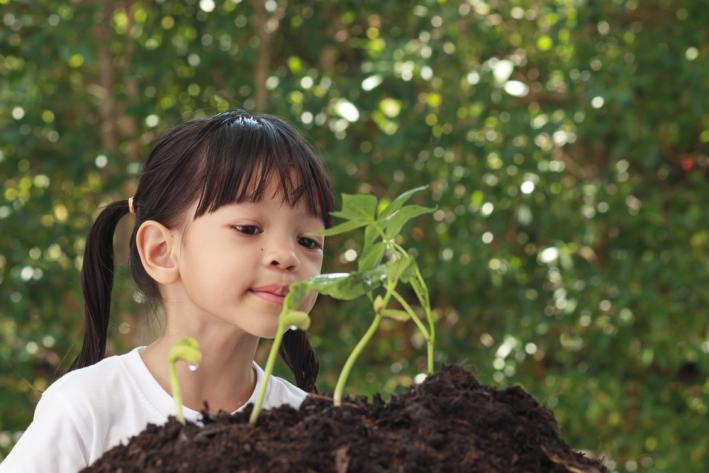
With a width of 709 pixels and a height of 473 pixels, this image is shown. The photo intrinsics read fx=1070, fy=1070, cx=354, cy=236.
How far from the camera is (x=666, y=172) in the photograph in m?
3.64

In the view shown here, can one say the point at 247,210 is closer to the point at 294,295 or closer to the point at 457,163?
the point at 294,295

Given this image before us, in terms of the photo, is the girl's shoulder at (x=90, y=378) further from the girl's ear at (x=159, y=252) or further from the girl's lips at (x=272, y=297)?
the girl's lips at (x=272, y=297)

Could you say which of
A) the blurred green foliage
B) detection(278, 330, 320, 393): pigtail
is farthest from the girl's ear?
the blurred green foliage

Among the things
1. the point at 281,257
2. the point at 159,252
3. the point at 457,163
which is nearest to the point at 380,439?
the point at 281,257

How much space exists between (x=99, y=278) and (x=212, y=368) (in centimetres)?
28

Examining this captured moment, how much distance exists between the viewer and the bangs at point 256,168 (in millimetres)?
1236

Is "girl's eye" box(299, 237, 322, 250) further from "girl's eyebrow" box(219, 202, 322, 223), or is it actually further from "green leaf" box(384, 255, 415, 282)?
"green leaf" box(384, 255, 415, 282)

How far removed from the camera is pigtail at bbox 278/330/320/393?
163 cm

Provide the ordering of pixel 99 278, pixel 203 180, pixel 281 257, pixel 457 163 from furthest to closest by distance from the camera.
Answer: pixel 457 163
pixel 99 278
pixel 203 180
pixel 281 257

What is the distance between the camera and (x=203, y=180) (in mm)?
1300

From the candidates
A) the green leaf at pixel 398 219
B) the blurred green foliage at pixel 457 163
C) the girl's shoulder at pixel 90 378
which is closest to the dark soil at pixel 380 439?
the green leaf at pixel 398 219

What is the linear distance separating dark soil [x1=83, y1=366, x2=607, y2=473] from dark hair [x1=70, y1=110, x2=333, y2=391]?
0.40 meters

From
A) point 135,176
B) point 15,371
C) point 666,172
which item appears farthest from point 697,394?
point 15,371

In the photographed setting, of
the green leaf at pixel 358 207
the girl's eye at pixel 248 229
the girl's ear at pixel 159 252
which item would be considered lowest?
the girl's ear at pixel 159 252
